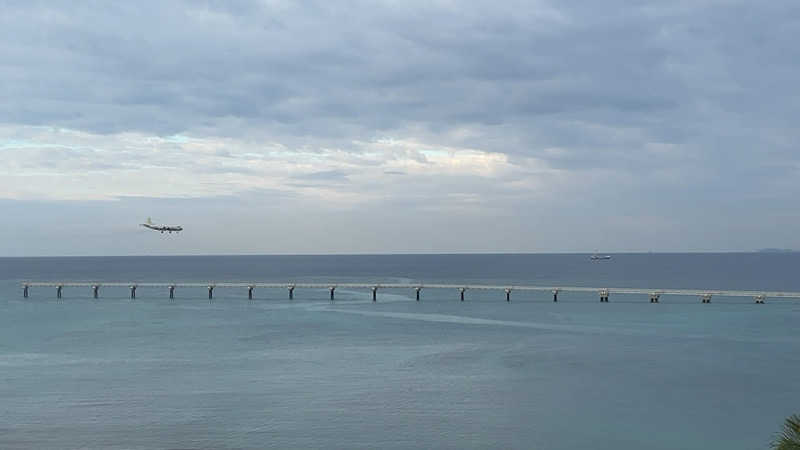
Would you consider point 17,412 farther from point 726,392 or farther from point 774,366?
point 774,366

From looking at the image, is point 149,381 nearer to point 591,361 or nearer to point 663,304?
point 591,361

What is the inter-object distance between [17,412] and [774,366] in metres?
50.4

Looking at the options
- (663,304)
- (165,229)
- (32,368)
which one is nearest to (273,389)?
(32,368)

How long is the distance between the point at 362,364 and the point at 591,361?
689 inches

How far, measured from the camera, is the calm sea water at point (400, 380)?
36000 millimetres

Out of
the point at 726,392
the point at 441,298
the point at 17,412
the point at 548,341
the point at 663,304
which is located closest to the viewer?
the point at 17,412

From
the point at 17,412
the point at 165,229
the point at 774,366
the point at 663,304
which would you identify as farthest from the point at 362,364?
the point at 663,304

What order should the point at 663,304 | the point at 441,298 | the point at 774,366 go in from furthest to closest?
the point at 441,298 < the point at 663,304 < the point at 774,366

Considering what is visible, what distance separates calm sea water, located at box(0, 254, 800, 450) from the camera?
118 feet

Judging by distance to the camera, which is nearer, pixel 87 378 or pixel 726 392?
pixel 726 392

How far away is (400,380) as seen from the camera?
157 ft

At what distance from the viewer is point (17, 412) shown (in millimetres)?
39938

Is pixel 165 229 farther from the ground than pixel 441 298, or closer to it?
farther from the ground

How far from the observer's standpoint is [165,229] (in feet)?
271
